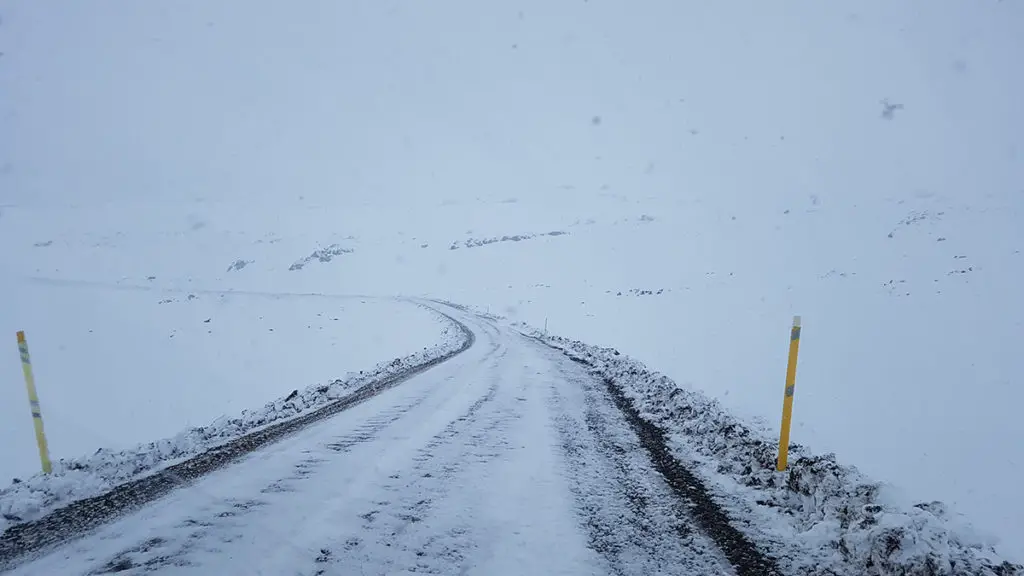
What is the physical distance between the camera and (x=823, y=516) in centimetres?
358

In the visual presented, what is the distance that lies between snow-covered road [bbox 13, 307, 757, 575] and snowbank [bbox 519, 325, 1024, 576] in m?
0.52

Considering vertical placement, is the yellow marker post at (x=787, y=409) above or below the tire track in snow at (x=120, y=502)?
above

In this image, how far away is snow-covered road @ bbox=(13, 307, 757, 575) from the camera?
288 cm

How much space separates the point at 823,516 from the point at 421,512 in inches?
119

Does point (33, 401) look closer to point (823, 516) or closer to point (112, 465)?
point (112, 465)

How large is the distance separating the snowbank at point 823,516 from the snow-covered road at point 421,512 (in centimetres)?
52

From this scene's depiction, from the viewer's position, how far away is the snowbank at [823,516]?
9.33 feet

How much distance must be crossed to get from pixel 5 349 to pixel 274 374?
27.8ft

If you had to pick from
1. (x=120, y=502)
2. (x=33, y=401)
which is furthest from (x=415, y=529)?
(x=33, y=401)

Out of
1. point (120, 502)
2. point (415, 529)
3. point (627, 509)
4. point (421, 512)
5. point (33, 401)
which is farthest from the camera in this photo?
point (33, 401)

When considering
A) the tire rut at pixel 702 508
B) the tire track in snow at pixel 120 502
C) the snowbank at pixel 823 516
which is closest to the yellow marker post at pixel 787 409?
the snowbank at pixel 823 516

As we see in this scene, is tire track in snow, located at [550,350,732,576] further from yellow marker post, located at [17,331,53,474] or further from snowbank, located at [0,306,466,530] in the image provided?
yellow marker post, located at [17,331,53,474]

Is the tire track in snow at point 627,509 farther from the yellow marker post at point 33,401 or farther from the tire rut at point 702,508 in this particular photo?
the yellow marker post at point 33,401

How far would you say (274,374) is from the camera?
49.9 ft
